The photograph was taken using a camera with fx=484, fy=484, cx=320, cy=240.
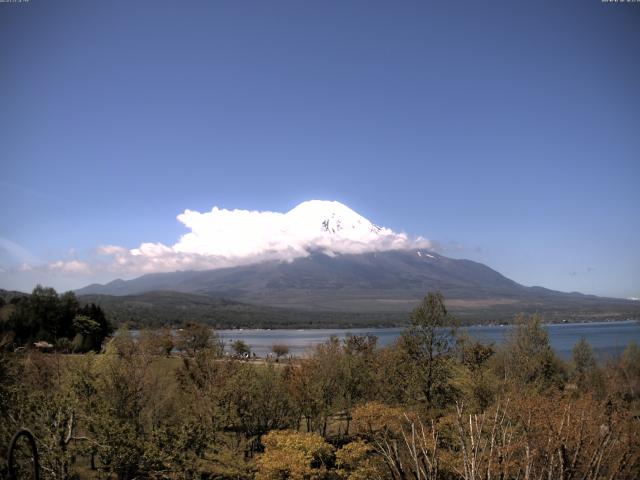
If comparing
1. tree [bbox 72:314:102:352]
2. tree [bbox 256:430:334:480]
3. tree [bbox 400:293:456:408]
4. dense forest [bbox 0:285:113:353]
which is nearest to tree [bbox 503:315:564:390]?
tree [bbox 400:293:456:408]

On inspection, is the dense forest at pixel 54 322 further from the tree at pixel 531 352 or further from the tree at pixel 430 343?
the tree at pixel 531 352

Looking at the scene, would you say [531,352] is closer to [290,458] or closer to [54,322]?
[290,458]

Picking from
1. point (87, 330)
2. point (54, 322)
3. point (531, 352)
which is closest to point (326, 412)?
point (531, 352)

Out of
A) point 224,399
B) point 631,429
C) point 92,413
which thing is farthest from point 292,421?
point 631,429

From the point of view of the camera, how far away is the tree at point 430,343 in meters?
32.2

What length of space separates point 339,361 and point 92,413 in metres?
21.2

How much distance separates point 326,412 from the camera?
34.1 meters

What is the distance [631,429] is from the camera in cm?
2397

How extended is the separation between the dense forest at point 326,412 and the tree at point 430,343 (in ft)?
0.27

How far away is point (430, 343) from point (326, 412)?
8.76 meters

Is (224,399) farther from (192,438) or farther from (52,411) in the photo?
(52,411)

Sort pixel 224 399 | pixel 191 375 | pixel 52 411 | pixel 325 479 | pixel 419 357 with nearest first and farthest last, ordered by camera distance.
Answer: pixel 52 411 < pixel 325 479 < pixel 224 399 < pixel 419 357 < pixel 191 375

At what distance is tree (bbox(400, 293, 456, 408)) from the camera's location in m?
32.2

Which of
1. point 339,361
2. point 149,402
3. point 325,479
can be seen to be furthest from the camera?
point 339,361
